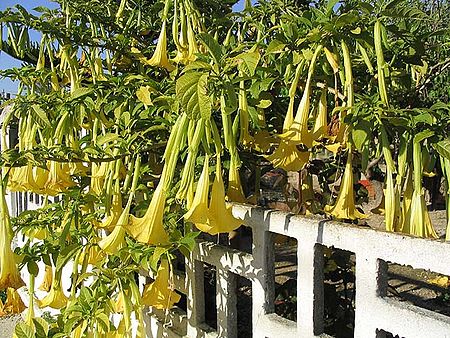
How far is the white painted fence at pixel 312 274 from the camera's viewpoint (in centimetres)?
74

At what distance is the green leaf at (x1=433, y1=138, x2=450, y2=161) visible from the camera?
74 cm

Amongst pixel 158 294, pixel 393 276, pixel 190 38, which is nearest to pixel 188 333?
pixel 158 294

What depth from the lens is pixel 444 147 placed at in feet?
2.44

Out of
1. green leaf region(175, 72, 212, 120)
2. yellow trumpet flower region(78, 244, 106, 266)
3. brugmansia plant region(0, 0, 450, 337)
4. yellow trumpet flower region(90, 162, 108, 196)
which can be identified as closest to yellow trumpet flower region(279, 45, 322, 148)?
brugmansia plant region(0, 0, 450, 337)


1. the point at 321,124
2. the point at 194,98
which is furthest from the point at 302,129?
the point at 194,98

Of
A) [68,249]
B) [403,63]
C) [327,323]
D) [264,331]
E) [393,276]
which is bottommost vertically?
[393,276]

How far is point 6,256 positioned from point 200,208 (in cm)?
42

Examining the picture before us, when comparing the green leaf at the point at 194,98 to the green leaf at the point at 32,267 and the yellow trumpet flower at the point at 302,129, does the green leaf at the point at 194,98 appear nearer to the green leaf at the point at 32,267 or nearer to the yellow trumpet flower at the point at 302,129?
the yellow trumpet flower at the point at 302,129

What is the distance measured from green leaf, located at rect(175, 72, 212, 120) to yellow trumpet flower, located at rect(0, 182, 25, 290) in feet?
1.47

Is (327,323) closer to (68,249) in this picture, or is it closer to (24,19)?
(68,249)

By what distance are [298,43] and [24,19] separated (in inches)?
30.2

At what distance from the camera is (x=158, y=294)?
1.13 meters

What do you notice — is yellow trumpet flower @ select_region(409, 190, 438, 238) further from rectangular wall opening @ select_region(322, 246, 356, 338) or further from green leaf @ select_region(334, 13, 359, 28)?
rectangular wall opening @ select_region(322, 246, 356, 338)

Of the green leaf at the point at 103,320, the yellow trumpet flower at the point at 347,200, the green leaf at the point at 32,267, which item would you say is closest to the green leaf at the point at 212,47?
the yellow trumpet flower at the point at 347,200
